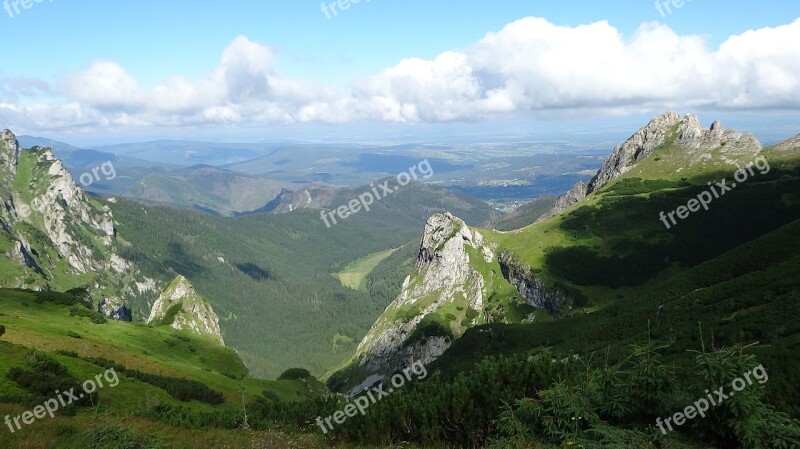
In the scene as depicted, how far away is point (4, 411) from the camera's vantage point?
78.4 feet

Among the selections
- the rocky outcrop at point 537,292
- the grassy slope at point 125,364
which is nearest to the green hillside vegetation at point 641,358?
the rocky outcrop at point 537,292

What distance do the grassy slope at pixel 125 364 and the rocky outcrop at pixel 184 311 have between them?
3997cm

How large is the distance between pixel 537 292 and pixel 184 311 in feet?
453

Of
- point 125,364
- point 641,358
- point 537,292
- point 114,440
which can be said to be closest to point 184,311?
point 125,364

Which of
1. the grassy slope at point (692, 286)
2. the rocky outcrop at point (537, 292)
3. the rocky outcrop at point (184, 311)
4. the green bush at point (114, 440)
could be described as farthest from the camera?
the rocky outcrop at point (537, 292)

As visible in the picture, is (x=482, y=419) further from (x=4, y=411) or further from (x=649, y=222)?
(x=649, y=222)

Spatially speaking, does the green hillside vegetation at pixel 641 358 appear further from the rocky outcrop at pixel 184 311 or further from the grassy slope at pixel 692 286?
the rocky outcrop at pixel 184 311

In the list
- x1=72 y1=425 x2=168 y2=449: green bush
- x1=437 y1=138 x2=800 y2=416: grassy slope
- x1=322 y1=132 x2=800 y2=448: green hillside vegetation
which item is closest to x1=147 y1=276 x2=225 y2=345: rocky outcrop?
x1=322 y1=132 x2=800 y2=448: green hillside vegetation

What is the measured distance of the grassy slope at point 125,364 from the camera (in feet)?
66.7

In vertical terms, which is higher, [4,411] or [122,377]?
[4,411]

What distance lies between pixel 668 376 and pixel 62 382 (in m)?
43.3

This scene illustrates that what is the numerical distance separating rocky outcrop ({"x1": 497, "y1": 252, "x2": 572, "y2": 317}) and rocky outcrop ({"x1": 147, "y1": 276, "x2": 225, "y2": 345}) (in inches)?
4875

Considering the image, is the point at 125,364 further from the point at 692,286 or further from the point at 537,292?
the point at 537,292

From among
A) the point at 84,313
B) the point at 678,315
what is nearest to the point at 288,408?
the point at 84,313
